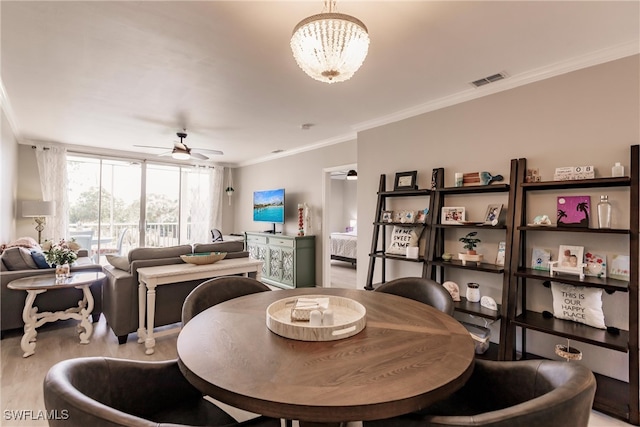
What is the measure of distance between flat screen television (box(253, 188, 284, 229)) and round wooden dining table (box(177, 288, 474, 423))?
441 centimetres

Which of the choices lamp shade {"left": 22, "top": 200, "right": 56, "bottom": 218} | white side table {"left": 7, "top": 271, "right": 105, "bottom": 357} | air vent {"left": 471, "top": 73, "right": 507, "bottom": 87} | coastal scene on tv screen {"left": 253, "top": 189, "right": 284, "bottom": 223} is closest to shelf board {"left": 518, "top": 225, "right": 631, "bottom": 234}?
air vent {"left": 471, "top": 73, "right": 507, "bottom": 87}

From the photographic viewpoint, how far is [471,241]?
9.39ft

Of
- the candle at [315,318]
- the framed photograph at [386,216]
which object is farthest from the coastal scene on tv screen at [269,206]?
the candle at [315,318]

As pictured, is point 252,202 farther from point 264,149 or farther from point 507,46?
point 507,46

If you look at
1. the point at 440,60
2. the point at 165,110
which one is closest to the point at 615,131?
the point at 440,60

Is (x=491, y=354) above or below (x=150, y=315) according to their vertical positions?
below

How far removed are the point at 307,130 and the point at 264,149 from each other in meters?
1.59

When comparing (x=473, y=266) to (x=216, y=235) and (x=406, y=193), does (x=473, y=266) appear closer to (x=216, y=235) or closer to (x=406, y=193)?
(x=406, y=193)

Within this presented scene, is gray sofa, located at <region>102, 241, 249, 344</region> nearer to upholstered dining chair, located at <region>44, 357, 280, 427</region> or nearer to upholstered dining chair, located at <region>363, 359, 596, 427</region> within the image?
upholstered dining chair, located at <region>44, 357, 280, 427</region>

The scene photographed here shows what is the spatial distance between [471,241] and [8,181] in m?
5.86

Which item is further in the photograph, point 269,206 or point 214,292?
point 269,206

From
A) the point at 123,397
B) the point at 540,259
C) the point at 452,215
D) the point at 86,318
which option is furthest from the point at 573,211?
the point at 86,318

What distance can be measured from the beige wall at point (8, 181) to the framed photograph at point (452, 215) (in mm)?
4975

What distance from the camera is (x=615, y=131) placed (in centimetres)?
221
